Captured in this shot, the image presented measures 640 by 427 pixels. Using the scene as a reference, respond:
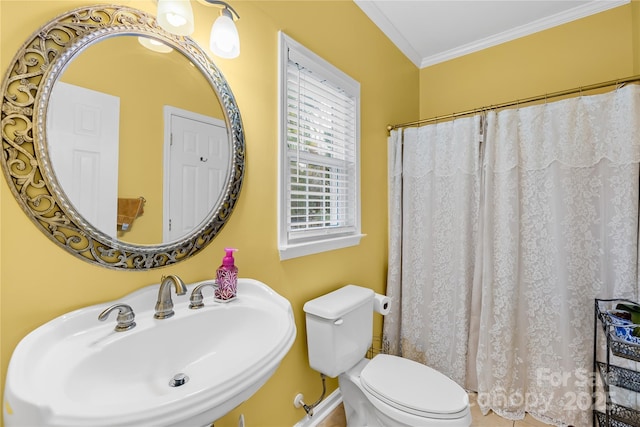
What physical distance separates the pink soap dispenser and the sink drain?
25 cm

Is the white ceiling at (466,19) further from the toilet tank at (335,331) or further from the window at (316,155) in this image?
the toilet tank at (335,331)

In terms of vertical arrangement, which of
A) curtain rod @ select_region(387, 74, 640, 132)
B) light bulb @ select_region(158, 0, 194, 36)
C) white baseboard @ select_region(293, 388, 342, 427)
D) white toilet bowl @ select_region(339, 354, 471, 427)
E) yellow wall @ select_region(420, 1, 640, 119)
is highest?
yellow wall @ select_region(420, 1, 640, 119)

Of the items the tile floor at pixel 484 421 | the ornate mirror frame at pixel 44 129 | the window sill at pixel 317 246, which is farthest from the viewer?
the tile floor at pixel 484 421

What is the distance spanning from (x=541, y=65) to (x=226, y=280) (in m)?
2.69

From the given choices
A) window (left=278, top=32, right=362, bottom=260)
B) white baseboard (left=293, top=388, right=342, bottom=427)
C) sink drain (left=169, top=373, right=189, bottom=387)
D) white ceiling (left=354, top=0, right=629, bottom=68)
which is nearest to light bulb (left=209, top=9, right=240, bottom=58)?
window (left=278, top=32, right=362, bottom=260)

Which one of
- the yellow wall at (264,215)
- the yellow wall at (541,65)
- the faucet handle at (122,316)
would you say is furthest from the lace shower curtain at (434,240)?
the faucet handle at (122,316)

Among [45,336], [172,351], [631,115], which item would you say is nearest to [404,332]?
[172,351]

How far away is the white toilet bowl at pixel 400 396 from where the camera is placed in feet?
3.72

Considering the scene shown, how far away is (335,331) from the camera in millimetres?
1336

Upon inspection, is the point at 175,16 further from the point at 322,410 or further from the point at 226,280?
the point at 322,410

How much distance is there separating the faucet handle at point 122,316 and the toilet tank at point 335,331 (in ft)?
2.52

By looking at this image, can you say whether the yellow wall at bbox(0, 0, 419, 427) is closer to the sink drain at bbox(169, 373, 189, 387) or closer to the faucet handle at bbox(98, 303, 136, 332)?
the faucet handle at bbox(98, 303, 136, 332)

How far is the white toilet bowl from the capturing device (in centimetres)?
113

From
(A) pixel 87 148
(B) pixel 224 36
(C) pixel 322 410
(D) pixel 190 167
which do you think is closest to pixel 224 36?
(B) pixel 224 36
